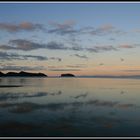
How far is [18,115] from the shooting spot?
8070 millimetres

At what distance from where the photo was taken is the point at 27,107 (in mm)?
9219

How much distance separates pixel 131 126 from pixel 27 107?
148 inches

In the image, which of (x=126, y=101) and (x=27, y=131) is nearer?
(x=27, y=131)

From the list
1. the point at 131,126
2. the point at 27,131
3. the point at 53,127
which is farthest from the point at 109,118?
the point at 27,131

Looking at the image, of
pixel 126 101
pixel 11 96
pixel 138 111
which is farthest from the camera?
pixel 11 96

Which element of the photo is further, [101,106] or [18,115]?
[101,106]

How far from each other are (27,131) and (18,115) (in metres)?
1.55
